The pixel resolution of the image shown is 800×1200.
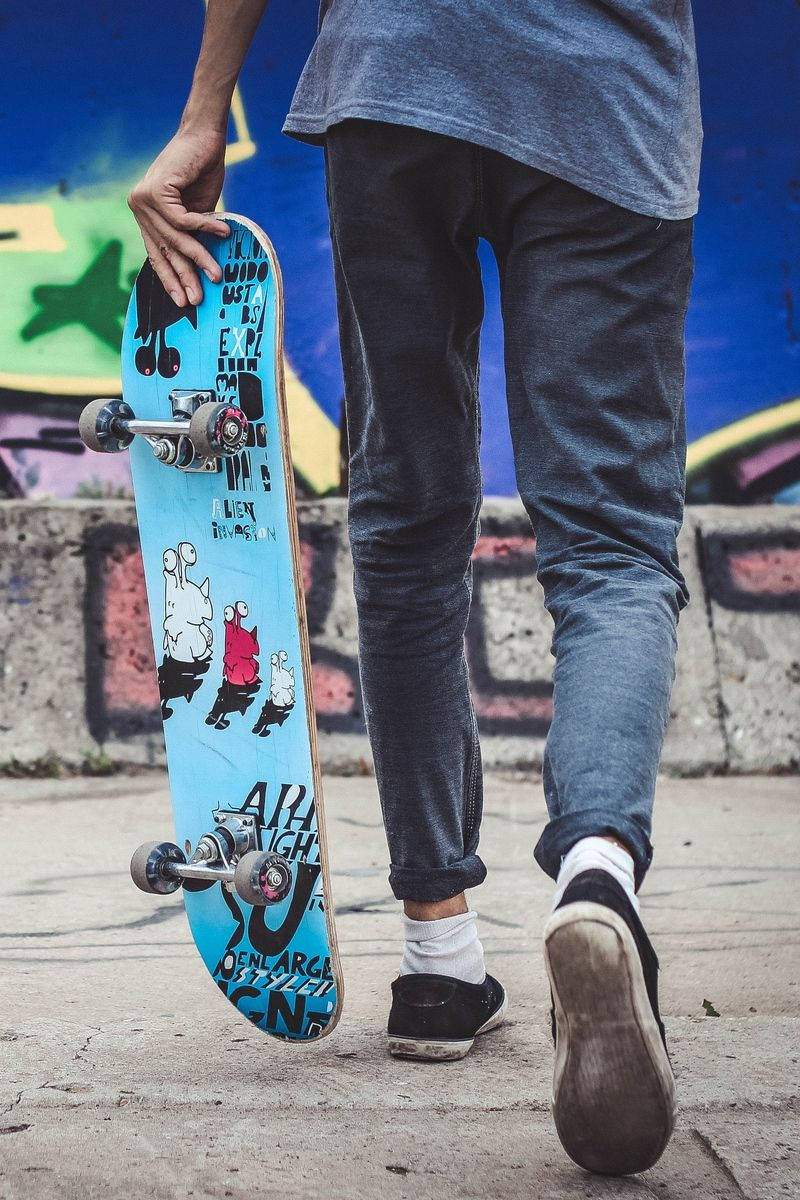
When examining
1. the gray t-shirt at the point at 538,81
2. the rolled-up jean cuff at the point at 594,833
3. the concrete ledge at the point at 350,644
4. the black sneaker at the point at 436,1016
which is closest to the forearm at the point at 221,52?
the gray t-shirt at the point at 538,81

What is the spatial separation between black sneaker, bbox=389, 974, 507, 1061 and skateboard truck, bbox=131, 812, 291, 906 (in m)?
0.21

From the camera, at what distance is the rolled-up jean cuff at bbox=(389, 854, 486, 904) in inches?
65.8

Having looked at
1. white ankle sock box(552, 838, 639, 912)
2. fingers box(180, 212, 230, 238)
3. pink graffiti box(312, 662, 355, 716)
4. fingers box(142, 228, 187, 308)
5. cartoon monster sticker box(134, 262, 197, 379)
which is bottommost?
pink graffiti box(312, 662, 355, 716)

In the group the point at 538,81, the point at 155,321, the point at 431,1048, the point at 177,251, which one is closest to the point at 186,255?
the point at 177,251

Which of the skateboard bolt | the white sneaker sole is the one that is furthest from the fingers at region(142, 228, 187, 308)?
the white sneaker sole

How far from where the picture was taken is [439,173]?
1.43 m

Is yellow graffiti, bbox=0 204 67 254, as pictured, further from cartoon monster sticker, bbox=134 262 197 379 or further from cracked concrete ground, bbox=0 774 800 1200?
cartoon monster sticker, bbox=134 262 197 379

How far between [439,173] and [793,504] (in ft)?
10.2

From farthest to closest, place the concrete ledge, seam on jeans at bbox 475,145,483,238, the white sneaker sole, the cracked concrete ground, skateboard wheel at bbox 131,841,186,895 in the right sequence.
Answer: the concrete ledge
skateboard wheel at bbox 131,841,186,895
seam on jeans at bbox 475,145,483,238
the cracked concrete ground
the white sneaker sole

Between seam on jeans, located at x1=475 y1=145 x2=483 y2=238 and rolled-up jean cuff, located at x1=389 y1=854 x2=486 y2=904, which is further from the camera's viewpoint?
rolled-up jean cuff, located at x1=389 y1=854 x2=486 y2=904

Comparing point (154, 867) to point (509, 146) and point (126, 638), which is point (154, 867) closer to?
point (509, 146)

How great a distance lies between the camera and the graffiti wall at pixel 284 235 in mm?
4242

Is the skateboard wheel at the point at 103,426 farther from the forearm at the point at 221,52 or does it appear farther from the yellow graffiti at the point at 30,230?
the yellow graffiti at the point at 30,230

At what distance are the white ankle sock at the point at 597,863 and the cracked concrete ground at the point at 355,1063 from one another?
0.30m
